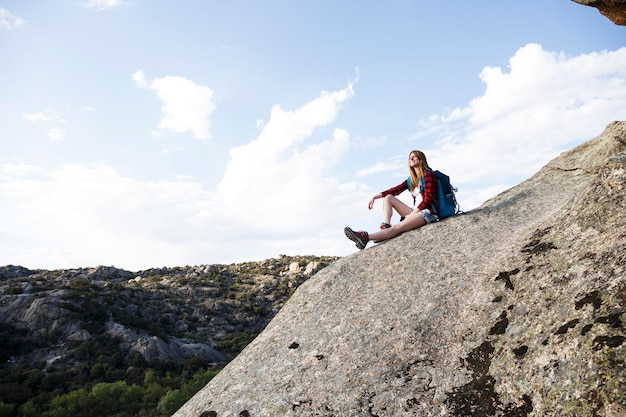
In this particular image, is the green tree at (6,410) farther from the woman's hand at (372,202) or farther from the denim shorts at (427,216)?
the denim shorts at (427,216)

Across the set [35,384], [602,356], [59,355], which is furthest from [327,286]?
[59,355]

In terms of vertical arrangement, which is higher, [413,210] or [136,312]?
[136,312]

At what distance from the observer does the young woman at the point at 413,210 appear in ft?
42.7

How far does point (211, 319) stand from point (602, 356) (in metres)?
68.3

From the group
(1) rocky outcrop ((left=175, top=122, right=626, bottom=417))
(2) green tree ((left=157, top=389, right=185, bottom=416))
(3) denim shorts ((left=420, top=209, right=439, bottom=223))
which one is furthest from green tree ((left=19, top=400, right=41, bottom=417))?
(3) denim shorts ((left=420, top=209, right=439, bottom=223))

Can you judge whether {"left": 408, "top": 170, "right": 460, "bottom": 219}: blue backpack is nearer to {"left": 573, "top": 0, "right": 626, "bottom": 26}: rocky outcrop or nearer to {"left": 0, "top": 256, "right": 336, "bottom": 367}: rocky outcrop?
{"left": 573, "top": 0, "right": 626, "bottom": 26}: rocky outcrop

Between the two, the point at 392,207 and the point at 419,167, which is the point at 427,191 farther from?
the point at 392,207

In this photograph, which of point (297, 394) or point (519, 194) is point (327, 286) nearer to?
point (297, 394)

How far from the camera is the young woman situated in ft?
42.7

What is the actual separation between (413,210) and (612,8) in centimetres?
756

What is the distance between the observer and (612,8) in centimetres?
1053

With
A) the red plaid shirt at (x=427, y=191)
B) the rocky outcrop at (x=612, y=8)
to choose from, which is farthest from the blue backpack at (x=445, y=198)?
the rocky outcrop at (x=612, y=8)

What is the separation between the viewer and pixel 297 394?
7.87 metres

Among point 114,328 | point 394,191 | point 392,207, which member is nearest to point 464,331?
point 392,207
